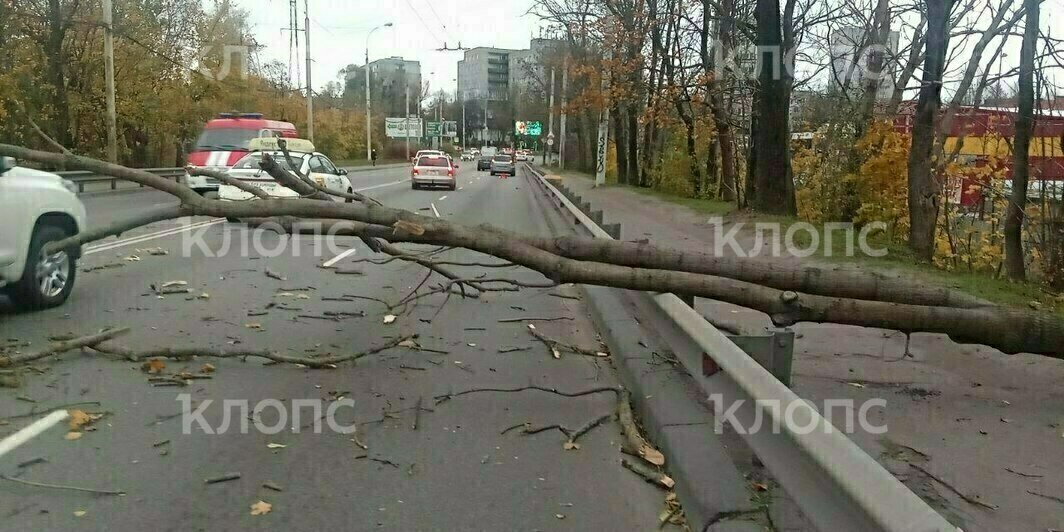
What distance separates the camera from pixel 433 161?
3828 centimetres

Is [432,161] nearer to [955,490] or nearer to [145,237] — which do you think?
[145,237]

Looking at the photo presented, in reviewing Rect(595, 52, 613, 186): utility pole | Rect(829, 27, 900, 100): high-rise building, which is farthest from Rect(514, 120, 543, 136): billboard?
Rect(829, 27, 900, 100): high-rise building

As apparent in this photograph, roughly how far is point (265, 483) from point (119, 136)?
38317 mm

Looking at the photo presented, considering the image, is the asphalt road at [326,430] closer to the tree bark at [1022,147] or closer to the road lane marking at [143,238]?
the road lane marking at [143,238]

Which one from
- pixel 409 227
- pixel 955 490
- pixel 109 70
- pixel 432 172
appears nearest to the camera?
pixel 955 490

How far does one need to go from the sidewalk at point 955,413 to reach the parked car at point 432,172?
97.1 feet

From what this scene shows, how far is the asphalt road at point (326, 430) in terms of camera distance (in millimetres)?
4355

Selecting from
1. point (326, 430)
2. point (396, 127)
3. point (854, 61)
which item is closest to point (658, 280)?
point (326, 430)

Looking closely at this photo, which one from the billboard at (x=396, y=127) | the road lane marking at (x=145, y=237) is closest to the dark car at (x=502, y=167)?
the billboard at (x=396, y=127)

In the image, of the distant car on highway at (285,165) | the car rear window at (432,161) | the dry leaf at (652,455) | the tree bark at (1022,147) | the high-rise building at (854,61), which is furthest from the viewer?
the car rear window at (432,161)

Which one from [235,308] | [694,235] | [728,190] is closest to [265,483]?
[235,308]

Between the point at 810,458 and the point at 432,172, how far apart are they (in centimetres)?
3538

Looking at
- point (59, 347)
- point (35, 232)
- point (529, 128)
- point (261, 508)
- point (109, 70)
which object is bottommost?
point (261, 508)

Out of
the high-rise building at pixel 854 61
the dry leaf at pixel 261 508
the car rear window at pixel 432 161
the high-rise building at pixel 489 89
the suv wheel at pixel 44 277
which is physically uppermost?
the high-rise building at pixel 489 89
